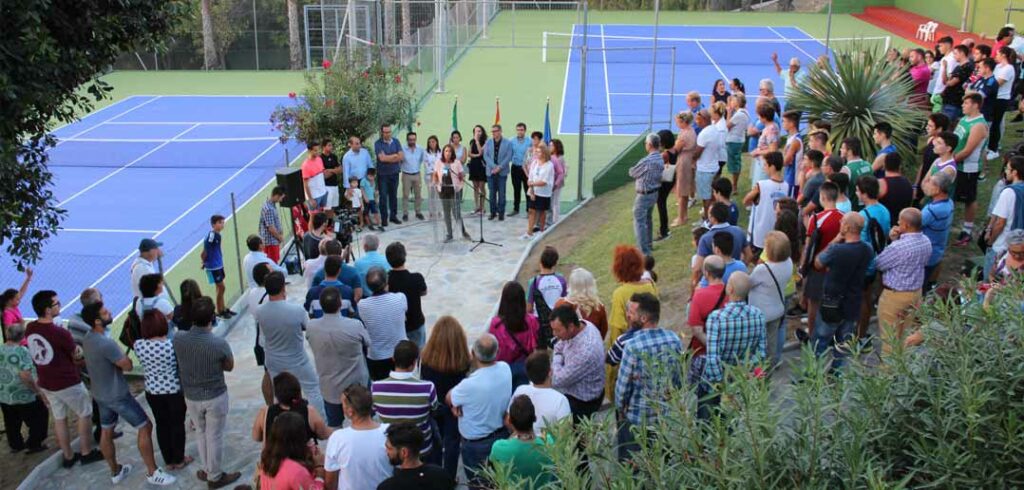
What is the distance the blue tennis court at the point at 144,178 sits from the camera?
15.1 metres

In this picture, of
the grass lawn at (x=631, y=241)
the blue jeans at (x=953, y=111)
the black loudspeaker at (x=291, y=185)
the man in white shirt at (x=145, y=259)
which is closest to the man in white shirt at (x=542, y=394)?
the grass lawn at (x=631, y=241)

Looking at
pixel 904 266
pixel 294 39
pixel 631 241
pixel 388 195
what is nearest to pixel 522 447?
pixel 904 266

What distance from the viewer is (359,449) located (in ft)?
18.6

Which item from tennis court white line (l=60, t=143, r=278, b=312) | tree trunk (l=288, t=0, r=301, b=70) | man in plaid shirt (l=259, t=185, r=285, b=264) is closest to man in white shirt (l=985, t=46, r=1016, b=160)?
man in plaid shirt (l=259, t=185, r=285, b=264)

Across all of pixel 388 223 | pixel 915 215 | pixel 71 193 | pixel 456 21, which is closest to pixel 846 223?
pixel 915 215

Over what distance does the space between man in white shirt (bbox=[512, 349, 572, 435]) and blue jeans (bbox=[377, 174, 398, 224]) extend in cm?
993

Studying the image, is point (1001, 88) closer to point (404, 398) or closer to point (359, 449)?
point (404, 398)

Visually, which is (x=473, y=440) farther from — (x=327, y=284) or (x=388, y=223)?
(x=388, y=223)

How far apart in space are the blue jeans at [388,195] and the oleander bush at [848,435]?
11835mm

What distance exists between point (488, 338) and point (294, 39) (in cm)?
3427

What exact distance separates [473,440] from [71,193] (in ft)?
57.6

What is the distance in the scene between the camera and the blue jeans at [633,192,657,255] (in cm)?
1157

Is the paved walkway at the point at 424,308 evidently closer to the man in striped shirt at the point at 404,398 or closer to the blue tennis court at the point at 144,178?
the man in striped shirt at the point at 404,398

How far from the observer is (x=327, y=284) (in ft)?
26.9
